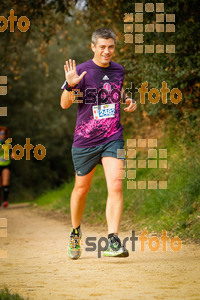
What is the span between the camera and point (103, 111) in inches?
232

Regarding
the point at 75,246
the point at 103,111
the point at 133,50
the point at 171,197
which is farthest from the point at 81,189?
the point at 133,50

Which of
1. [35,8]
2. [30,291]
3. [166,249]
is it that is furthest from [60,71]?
[30,291]

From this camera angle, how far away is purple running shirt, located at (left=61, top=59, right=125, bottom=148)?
5.91 metres

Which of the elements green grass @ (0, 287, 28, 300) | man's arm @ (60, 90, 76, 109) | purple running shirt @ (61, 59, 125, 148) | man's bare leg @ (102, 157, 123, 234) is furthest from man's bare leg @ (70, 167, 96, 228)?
green grass @ (0, 287, 28, 300)

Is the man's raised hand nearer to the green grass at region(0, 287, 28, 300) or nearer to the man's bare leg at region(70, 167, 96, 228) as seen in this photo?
the man's bare leg at region(70, 167, 96, 228)

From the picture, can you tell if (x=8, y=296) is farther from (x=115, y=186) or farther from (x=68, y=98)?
(x=68, y=98)

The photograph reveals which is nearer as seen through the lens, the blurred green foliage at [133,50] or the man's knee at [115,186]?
the man's knee at [115,186]

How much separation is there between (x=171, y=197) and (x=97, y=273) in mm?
3493

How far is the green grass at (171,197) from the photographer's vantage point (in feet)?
25.9

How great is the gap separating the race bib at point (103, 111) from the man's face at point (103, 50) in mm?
474

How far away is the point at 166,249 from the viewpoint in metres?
6.77

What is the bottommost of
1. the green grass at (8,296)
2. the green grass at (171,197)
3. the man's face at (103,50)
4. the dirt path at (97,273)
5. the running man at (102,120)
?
the dirt path at (97,273)

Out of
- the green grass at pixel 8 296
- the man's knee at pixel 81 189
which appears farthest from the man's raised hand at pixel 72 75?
the green grass at pixel 8 296

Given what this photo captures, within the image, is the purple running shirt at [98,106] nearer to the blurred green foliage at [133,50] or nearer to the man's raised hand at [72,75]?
the man's raised hand at [72,75]
